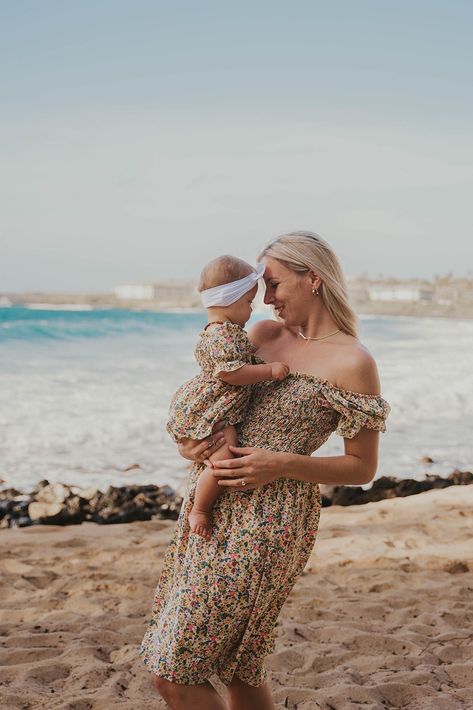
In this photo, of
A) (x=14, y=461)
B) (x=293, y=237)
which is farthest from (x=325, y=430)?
(x=14, y=461)

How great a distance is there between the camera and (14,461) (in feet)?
34.1

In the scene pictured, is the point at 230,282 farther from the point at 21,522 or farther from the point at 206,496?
the point at 21,522

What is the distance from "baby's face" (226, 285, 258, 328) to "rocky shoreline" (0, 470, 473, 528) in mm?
5417

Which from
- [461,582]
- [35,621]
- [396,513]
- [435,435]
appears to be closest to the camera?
[35,621]

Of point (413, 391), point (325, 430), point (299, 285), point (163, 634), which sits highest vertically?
point (299, 285)

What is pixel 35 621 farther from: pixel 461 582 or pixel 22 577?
pixel 461 582

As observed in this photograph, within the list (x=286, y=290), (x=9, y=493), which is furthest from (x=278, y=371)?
(x=9, y=493)

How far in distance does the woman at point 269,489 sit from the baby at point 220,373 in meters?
0.05

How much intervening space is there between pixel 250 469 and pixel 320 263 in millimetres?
739

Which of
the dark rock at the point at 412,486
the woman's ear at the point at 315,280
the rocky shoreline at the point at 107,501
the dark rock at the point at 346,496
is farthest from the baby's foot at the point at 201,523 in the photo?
the dark rock at the point at 412,486

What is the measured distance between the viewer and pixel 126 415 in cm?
1379

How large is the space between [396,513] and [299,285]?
5.35 meters

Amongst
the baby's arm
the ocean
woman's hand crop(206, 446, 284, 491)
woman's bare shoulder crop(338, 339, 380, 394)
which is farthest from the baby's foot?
the ocean

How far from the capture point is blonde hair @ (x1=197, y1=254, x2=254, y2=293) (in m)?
2.71
